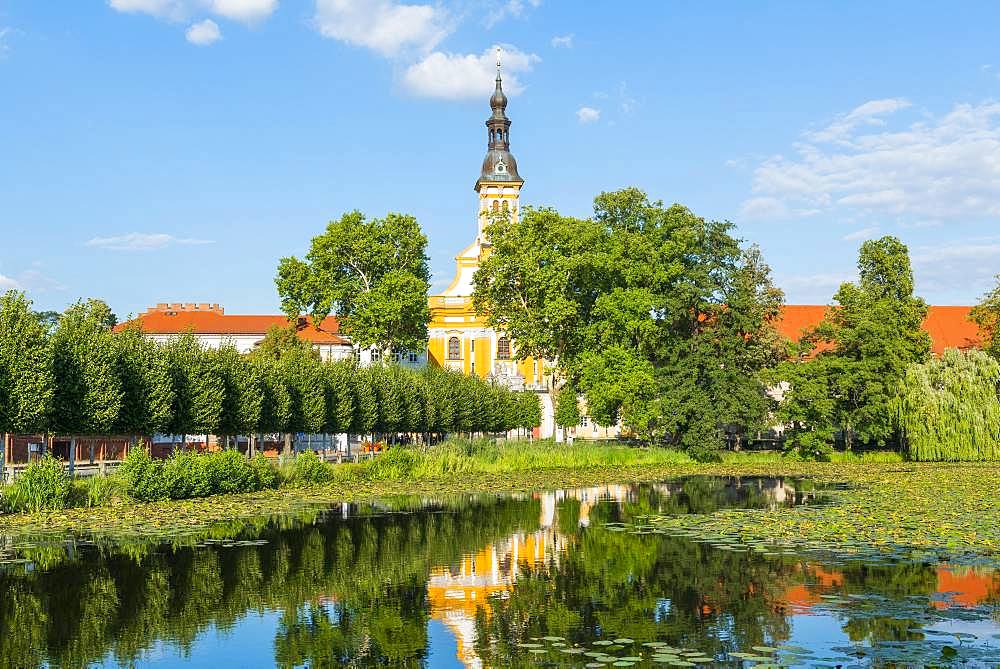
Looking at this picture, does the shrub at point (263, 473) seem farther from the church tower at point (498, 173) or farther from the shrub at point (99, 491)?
the church tower at point (498, 173)

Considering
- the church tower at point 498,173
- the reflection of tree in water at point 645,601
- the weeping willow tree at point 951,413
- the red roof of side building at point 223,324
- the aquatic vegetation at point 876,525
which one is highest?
the church tower at point 498,173

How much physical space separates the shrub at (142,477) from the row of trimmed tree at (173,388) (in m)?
4.88

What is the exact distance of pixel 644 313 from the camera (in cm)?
5962

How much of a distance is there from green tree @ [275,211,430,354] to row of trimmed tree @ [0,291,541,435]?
9669 mm

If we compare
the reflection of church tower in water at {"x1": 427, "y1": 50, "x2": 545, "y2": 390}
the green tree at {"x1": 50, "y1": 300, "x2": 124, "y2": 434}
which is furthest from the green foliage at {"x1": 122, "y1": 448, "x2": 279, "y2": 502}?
the reflection of church tower in water at {"x1": 427, "y1": 50, "x2": 545, "y2": 390}

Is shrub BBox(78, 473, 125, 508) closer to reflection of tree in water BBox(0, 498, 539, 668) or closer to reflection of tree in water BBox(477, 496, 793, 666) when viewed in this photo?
reflection of tree in water BBox(0, 498, 539, 668)

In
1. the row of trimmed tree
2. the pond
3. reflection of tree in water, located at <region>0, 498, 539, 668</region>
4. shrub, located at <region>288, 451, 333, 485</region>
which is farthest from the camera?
shrub, located at <region>288, 451, 333, 485</region>

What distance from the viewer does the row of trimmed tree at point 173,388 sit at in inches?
1276

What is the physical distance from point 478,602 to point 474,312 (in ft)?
261

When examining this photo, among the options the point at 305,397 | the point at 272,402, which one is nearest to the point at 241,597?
the point at 272,402

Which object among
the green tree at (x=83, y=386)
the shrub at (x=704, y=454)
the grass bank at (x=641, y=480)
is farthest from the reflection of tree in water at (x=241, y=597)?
the shrub at (x=704, y=454)

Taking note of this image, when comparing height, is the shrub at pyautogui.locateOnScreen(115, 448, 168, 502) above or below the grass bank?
above

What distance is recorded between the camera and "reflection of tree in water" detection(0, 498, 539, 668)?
11891mm

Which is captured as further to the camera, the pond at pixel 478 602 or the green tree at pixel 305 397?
the green tree at pixel 305 397
